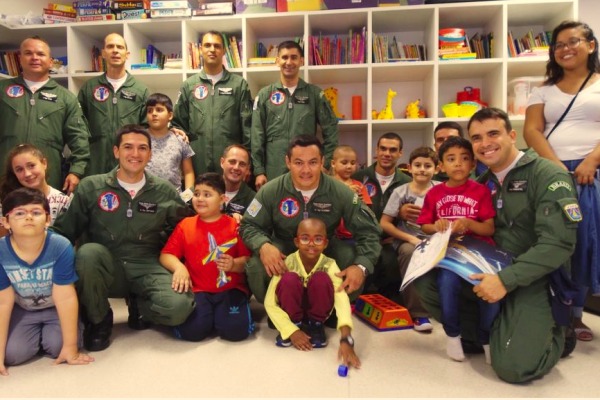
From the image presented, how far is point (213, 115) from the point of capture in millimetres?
3539

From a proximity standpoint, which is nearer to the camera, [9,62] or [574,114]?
[574,114]

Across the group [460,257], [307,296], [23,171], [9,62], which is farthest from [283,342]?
[9,62]

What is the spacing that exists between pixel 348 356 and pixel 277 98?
2219mm

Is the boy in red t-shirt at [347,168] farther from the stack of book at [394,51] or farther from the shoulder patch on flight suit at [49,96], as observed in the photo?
the shoulder patch on flight suit at [49,96]

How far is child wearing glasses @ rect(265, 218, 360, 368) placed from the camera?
2.07 metres

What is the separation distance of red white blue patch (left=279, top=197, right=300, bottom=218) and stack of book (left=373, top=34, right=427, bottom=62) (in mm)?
2093

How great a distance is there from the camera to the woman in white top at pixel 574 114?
2.15 meters

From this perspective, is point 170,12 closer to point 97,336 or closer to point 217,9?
point 217,9

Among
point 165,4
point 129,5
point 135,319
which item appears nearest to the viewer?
point 135,319

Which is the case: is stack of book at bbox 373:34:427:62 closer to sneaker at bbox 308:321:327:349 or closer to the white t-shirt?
the white t-shirt

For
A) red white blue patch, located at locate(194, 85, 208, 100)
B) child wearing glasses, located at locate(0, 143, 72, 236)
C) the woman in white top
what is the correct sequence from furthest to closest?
red white blue patch, located at locate(194, 85, 208, 100) < child wearing glasses, located at locate(0, 143, 72, 236) < the woman in white top

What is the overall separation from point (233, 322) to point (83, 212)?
101cm

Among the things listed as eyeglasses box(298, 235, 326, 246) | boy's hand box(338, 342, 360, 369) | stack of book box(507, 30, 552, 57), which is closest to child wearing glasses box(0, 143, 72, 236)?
eyeglasses box(298, 235, 326, 246)

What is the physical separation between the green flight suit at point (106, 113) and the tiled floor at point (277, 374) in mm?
1792
